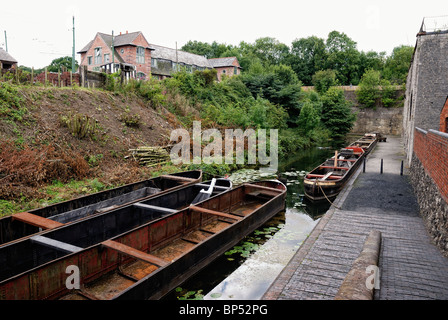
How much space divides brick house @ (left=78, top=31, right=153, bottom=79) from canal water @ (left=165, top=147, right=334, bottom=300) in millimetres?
31594

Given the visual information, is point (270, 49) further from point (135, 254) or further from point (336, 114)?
point (135, 254)

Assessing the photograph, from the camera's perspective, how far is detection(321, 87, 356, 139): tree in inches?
1499

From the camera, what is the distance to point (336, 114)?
3847cm

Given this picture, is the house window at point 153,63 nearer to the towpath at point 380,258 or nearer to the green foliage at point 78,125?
the green foliage at point 78,125

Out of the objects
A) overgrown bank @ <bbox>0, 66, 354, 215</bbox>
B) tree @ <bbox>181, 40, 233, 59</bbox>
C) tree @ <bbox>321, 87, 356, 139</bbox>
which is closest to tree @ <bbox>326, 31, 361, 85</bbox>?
tree @ <bbox>321, 87, 356, 139</bbox>

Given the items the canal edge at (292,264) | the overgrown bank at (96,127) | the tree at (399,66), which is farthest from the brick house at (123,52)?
the tree at (399,66)

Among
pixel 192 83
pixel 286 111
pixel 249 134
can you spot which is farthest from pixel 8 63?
pixel 286 111

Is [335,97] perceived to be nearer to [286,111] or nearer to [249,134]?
[286,111]

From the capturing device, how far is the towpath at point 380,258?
201 inches

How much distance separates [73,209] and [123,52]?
35.3 meters

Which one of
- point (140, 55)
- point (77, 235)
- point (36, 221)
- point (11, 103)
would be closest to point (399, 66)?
point (140, 55)

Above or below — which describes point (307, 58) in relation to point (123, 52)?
above

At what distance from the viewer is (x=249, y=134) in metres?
22.8

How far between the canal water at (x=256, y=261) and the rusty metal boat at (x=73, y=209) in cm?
287
